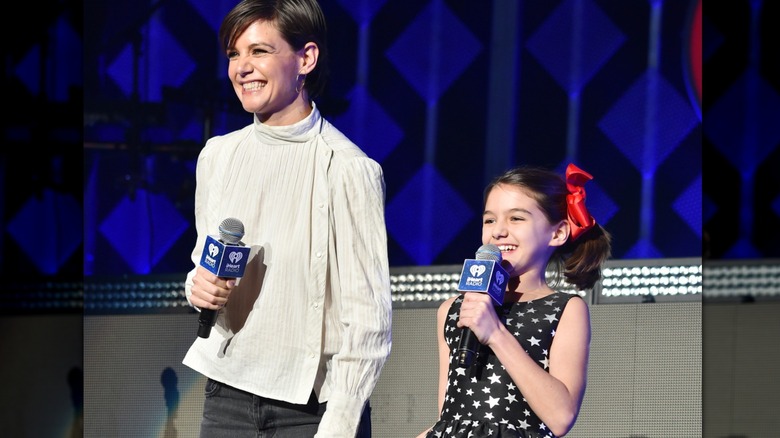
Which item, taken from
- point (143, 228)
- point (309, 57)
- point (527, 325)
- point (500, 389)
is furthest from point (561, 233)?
point (143, 228)

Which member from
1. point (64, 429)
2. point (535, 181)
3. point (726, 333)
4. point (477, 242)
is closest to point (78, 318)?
point (64, 429)

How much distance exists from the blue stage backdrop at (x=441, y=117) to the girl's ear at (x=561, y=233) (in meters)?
0.68

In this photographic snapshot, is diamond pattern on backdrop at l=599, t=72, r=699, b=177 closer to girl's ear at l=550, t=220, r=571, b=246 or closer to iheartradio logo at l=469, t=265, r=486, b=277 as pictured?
girl's ear at l=550, t=220, r=571, b=246

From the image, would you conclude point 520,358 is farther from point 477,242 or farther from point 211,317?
point 477,242

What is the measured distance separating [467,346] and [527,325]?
22cm

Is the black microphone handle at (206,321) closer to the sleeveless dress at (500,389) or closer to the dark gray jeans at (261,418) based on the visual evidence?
the dark gray jeans at (261,418)

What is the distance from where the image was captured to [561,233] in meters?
2.59

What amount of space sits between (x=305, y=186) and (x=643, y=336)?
54.7 inches

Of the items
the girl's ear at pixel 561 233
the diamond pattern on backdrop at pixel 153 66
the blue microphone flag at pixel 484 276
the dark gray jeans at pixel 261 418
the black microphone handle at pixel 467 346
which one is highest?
the diamond pattern on backdrop at pixel 153 66

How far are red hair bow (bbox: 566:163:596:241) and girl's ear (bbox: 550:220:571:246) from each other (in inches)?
0.5

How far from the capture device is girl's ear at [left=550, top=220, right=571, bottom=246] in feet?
8.46

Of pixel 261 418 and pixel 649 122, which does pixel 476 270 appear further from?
pixel 649 122

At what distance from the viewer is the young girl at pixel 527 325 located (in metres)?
2.31

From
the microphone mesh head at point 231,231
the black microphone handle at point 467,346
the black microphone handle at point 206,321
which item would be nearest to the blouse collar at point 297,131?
the microphone mesh head at point 231,231
